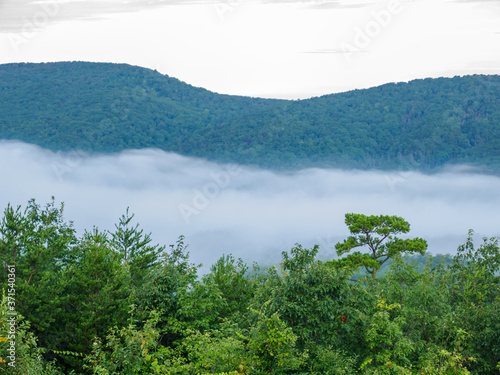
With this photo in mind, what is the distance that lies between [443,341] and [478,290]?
322 inches

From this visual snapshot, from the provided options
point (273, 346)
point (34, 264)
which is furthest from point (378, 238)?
point (273, 346)

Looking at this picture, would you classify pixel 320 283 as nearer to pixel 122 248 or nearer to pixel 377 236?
pixel 122 248

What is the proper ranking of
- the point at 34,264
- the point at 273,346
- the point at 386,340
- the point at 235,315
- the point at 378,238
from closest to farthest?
the point at 273,346 < the point at 386,340 < the point at 235,315 < the point at 34,264 < the point at 378,238

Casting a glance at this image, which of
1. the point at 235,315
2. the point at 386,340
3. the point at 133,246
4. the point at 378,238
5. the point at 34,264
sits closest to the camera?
the point at 386,340

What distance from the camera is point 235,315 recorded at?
77.2 ft

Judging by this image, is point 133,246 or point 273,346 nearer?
point 273,346

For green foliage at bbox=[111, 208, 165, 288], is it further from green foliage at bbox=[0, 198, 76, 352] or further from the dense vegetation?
green foliage at bbox=[0, 198, 76, 352]

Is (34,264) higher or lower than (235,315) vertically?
higher

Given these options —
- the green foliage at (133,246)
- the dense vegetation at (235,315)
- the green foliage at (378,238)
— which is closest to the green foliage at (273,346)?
the dense vegetation at (235,315)

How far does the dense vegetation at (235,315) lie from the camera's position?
50.6ft

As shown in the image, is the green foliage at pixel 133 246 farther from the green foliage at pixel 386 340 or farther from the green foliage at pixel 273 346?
the green foliage at pixel 386 340

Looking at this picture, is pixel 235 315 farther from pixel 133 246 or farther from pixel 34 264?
pixel 133 246

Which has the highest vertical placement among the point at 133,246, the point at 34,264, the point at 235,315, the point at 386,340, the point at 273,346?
the point at 34,264

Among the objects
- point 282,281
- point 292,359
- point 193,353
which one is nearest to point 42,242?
point 193,353
